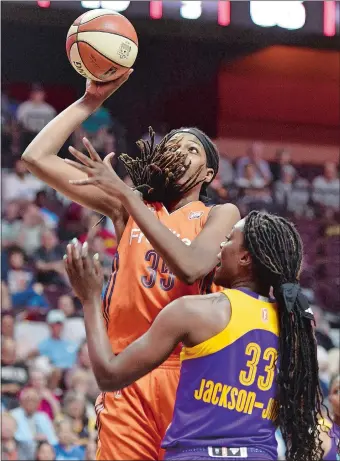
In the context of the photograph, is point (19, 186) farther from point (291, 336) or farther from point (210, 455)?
point (210, 455)

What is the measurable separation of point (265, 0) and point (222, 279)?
28.2 ft

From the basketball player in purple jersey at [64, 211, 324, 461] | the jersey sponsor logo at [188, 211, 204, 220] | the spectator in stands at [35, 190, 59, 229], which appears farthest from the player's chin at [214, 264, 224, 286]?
the spectator in stands at [35, 190, 59, 229]

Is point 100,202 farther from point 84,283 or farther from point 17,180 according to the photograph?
point 17,180

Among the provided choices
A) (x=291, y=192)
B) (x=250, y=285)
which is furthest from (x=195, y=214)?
(x=291, y=192)

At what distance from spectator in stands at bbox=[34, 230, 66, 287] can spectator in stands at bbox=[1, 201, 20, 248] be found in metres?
0.33

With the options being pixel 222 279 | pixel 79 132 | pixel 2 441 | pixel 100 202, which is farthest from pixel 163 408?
pixel 79 132

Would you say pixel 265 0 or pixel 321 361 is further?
pixel 265 0

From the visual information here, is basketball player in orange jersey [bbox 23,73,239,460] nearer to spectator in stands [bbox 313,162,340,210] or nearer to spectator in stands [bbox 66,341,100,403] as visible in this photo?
spectator in stands [bbox 66,341,100,403]

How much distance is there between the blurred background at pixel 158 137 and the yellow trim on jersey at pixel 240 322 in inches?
211

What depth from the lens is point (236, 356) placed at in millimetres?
2963

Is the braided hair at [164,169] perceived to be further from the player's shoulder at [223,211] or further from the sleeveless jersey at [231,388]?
the sleeveless jersey at [231,388]

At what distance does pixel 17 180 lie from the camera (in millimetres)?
11250

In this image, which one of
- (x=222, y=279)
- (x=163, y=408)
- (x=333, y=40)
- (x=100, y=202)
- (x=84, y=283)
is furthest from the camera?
(x=333, y=40)

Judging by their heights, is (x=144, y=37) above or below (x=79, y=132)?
above
